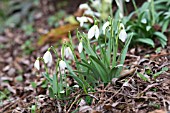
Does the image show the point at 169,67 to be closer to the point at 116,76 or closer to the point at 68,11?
the point at 116,76

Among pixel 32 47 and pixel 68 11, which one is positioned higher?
pixel 68 11

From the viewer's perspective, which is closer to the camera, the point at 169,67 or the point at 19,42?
the point at 169,67

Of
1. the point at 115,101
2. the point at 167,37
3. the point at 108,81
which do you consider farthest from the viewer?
the point at 167,37

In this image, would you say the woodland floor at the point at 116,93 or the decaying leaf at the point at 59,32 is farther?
the decaying leaf at the point at 59,32

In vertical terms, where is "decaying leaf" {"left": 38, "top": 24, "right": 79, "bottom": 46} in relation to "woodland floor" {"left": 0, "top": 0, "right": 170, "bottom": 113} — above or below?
above

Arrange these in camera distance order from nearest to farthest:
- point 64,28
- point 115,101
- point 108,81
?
1. point 115,101
2. point 108,81
3. point 64,28

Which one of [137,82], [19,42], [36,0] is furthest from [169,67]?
[36,0]

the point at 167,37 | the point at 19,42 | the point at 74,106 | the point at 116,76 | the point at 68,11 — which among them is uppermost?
the point at 68,11

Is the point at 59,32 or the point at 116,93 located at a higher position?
the point at 59,32

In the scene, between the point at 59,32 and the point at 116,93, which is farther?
the point at 59,32

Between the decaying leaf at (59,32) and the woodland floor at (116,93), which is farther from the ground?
the decaying leaf at (59,32)

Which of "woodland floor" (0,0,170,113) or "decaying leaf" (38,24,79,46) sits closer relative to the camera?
"woodland floor" (0,0,170,113)
